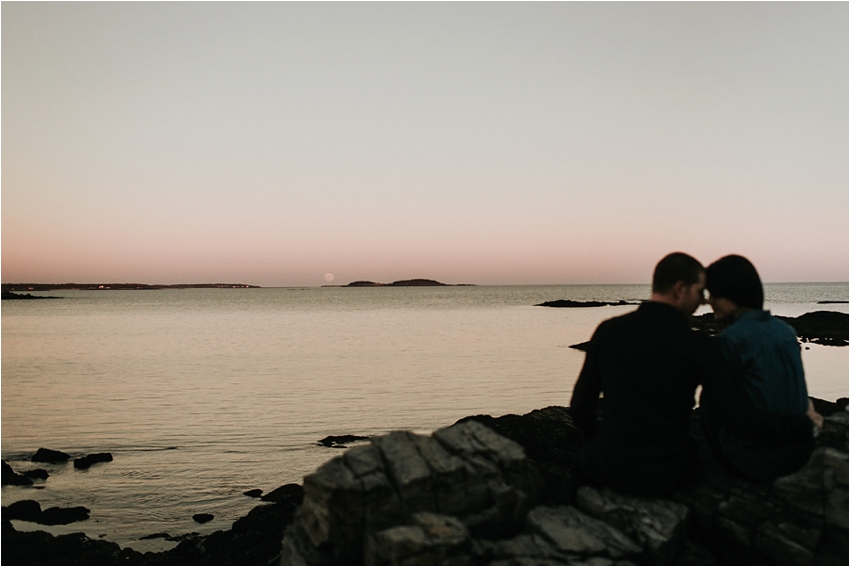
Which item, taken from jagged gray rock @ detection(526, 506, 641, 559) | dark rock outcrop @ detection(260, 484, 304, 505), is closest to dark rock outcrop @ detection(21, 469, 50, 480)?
dark rock outcrop @ detection(260, 484, 304, 505)

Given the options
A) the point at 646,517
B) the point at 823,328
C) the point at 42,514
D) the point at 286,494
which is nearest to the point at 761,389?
the point at 646,517

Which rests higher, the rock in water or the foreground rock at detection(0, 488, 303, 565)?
the foreground rock at detection(0, 488, 303, 565)

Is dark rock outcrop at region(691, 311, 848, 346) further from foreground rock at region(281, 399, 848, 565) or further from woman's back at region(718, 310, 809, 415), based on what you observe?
foreground rock at region(281, 399, 848, 565)

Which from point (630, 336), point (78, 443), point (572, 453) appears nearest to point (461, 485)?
point (630, 336)

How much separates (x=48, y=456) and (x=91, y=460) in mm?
1442

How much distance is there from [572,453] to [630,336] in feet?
24.1

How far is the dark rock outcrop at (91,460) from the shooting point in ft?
52.2

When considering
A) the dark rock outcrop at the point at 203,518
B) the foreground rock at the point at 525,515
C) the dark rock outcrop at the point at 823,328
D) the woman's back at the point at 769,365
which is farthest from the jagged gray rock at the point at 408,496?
the dark rock outcrop at the point at 823,328

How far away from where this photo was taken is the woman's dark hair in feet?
16.5

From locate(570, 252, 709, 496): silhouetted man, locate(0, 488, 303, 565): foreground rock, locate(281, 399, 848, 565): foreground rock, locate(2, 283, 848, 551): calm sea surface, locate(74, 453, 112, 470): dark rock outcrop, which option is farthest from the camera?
locate(74, 453, 112, 470): dark rock outcrop

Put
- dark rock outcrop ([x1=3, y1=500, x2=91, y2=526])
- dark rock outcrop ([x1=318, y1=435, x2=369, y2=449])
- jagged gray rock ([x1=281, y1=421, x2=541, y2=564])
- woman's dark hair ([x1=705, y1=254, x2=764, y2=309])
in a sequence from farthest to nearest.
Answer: dark rock outcrop ([x1=318, y1=435, x2=369, y2=449]) → dark rock outcrop ([x1=3, y1=500, x2=91, y2=526]) → woman's dark hair ([x1=705, y1=254, x2=764, y2=309]) → jagged gray rock ([x1=281, y1=421, x2=541, y2=564])

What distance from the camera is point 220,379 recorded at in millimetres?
31109

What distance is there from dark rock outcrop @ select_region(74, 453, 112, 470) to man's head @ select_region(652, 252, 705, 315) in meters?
16.6

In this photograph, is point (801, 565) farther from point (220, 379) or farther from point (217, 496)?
point (220, 379)
